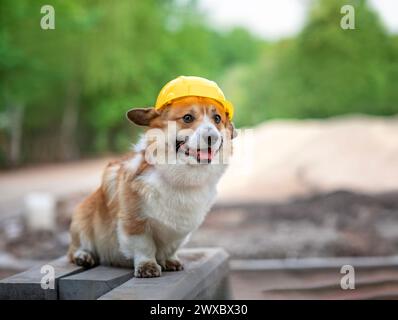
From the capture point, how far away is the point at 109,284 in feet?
5.82

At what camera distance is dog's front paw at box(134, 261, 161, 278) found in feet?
5.86

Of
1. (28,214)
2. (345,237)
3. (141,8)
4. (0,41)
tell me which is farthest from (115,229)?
(141,8)

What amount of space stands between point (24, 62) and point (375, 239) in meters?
5.91

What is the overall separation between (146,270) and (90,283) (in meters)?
0.16

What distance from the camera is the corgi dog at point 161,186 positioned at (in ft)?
5.38

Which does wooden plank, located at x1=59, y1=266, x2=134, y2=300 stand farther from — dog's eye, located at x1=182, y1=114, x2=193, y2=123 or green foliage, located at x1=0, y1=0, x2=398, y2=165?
green foliage, located at x1=0, y1=0, x2=398, y2=165

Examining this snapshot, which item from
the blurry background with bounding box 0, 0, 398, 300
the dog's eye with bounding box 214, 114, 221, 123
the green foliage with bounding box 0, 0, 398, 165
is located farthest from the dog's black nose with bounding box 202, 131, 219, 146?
the green foliage with bounding box 0, 0, 398, 165

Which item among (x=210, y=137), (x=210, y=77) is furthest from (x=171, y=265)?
(x=210, y=77)

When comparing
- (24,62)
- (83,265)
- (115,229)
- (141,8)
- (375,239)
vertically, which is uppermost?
(141,8)

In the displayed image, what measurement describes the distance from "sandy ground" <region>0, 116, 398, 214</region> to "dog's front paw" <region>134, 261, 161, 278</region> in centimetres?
484

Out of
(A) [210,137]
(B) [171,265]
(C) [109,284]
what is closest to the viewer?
(A) [210,137]

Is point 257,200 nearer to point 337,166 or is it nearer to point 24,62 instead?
point 337,166

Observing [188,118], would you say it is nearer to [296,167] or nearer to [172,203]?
[172,203]

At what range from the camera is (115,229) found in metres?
1.87
